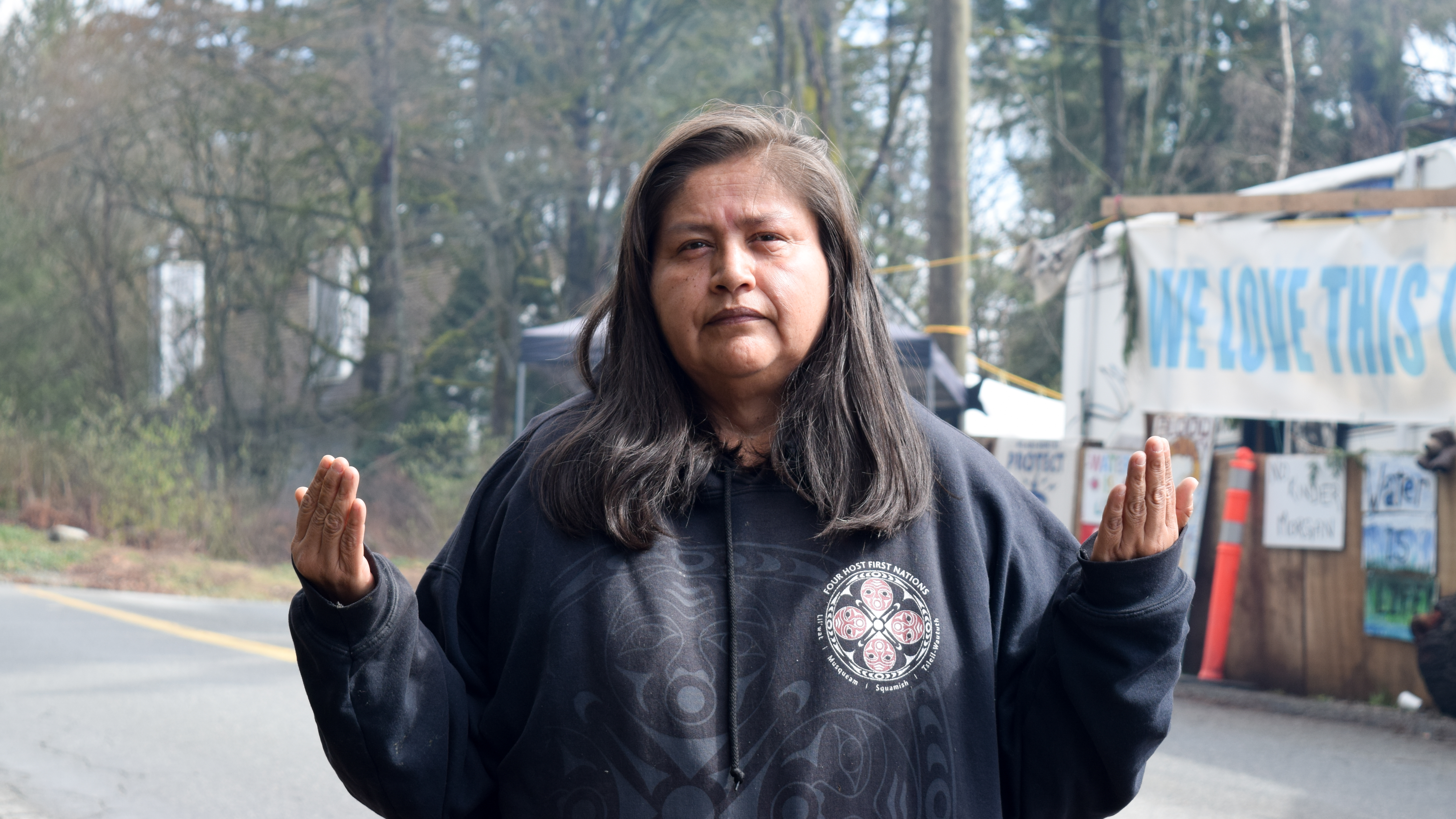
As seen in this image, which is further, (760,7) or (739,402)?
(760,7)

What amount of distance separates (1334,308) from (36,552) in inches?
433

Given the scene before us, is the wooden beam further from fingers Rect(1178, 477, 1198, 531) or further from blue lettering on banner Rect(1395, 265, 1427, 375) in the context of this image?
fingers Rect(1178, 477, 1198, 531)

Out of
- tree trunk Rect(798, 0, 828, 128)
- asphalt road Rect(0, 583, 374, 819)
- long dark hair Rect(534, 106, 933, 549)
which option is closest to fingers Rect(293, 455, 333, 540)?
long dark hair Rect(534, 106, 933, 549)

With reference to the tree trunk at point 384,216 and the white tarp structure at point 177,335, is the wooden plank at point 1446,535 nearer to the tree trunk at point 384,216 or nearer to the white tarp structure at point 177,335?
the white tarp structure at point 177,335

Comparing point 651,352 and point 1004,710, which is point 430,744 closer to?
point 651,352

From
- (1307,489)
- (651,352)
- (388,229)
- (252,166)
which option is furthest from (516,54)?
(651,352)

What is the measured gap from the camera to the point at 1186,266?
829 centimetres

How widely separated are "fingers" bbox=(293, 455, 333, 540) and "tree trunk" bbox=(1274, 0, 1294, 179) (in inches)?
747

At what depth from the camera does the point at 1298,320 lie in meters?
7.80

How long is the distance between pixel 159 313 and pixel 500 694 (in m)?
15.9

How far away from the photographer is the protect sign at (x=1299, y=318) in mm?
7344

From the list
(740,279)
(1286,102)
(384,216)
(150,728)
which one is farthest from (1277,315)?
(384,216)

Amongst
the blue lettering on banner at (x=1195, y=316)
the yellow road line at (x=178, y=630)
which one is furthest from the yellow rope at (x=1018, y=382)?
the yellow road line at (x=178, y=630)

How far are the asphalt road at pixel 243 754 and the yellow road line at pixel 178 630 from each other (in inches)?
5.6
